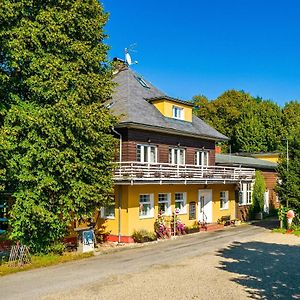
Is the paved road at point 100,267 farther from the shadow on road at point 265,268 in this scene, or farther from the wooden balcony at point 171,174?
the wooden balcony at point 171,174

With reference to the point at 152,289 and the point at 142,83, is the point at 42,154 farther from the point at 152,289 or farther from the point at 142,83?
the point at 142,83

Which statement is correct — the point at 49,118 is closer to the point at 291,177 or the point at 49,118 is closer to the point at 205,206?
the point at 205,206

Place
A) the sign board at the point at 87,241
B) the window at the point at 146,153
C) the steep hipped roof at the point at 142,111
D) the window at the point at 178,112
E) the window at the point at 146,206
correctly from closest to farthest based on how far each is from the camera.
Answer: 1. the sign board at the point at 87,241
2. the window at the point at 146,206
3. the steep hipped roof at the point at 142,111
4. the window at the point at 146,153
5. the window at the point at 178,112

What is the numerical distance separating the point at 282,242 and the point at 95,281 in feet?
48.9

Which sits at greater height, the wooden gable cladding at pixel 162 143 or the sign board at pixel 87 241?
the wooden gable cladding at pixel 162 143

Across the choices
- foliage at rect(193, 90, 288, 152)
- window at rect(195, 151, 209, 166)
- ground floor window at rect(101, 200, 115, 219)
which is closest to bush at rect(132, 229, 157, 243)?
ground floor window at rect(101, 200, 115, 219)

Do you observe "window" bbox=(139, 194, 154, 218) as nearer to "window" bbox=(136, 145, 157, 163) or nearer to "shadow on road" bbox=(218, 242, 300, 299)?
"window" bbox=(136, 145, 157, 163)

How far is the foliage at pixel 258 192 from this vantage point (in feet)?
129

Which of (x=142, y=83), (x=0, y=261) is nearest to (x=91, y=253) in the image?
(x=0, y=261)

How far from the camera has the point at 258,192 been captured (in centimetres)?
3997

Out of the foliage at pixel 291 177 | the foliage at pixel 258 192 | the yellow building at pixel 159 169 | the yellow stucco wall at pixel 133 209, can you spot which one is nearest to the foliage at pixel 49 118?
the yellow building at pixel 159 169

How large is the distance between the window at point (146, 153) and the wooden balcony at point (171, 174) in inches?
24.3

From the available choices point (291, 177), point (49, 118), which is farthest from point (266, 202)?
point (49, 118)

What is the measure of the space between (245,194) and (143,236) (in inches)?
688
